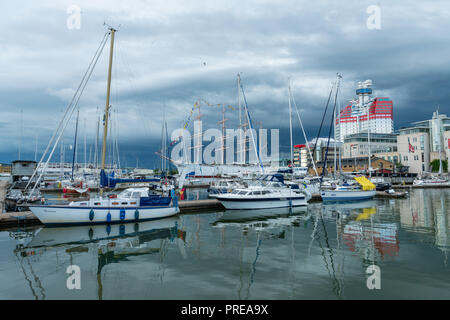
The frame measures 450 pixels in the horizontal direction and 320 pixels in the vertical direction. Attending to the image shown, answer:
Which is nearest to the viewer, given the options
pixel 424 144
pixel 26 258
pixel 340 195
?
pixel 26 258

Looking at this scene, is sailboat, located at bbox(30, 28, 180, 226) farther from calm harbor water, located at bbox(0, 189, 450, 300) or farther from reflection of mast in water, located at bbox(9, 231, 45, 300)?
reflection of mast in water, located at bbox(9, 231, 45, 300)

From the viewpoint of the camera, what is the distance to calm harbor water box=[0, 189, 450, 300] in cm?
1066

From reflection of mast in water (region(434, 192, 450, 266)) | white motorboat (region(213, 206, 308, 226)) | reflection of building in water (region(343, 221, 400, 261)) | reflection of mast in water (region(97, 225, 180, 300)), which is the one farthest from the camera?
white motorboat (region(213, 206, 308, 226))

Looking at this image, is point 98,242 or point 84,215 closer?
point 98,242

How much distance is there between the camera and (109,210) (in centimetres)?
2364

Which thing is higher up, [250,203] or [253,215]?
[250,203]

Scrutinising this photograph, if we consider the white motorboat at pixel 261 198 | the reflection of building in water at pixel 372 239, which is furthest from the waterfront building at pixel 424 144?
the reflection of building in water at pixel 372 239

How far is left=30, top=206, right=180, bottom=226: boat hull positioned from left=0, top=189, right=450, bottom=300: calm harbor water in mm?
782

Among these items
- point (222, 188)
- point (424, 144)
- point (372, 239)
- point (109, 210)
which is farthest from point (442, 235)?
point (424, 144)

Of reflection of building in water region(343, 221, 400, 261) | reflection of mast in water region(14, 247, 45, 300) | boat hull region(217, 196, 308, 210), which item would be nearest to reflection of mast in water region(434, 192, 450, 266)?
reflection of building in water region(343, 221, 400, 261)

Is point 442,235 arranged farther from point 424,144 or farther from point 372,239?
point 424,144

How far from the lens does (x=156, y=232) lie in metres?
22.0

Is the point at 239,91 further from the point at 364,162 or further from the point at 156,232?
the point at 364,162

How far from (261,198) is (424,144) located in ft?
383
